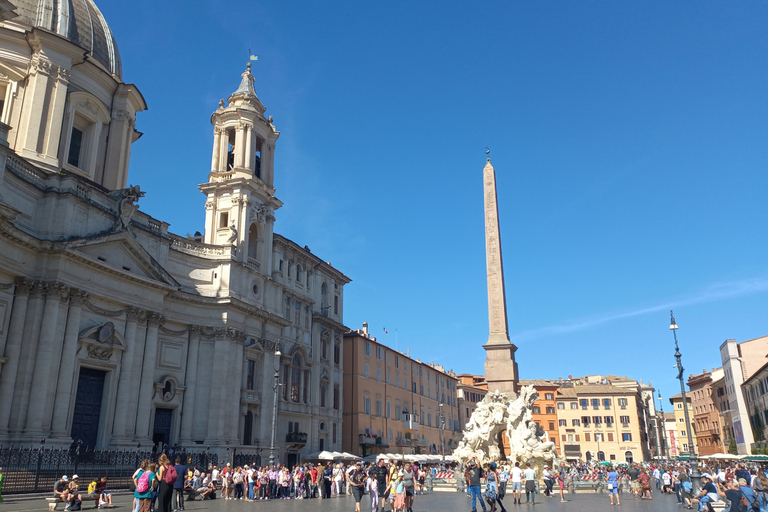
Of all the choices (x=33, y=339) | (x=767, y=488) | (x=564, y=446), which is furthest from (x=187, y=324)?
(x=564, y=446)

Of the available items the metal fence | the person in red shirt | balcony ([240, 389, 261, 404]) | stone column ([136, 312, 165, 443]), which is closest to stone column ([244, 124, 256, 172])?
stone column ([136, 312, 165, 443])

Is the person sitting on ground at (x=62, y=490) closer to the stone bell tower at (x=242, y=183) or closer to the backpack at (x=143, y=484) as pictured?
the backpack at (x=143, y=484)

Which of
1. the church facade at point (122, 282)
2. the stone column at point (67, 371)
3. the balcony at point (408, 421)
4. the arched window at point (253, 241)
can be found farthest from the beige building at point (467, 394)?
the stone column at point (67, 371)

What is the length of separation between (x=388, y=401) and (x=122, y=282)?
Answer: 27.4 meters

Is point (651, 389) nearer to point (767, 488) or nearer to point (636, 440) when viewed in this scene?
point (636, 440)

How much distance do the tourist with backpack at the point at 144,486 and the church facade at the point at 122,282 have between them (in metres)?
14.5

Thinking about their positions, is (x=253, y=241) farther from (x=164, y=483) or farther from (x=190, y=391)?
(x=164, y=483)

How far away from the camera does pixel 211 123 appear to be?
38188 mm

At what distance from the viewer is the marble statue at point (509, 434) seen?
84.3ft

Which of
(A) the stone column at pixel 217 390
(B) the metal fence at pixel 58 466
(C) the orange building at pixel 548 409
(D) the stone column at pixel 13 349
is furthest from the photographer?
(C) the orange building at pixel 548 409

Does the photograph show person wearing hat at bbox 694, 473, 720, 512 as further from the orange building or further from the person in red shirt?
the orange building

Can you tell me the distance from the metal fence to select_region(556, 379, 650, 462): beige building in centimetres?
5659

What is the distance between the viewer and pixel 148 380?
28312 mm

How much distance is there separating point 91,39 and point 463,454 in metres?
28.0
